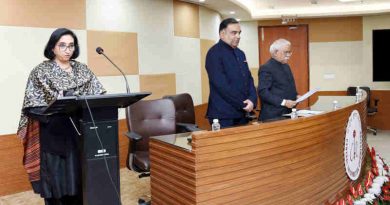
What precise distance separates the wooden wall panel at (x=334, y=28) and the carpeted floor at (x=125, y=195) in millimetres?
5409

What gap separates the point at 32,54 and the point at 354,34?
254 inches

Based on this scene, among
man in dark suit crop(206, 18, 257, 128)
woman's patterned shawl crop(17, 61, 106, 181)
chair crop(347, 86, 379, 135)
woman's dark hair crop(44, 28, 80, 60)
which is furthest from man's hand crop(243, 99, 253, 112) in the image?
chair crop(347, 86, 379, 135)

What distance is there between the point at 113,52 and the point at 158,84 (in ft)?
2.76

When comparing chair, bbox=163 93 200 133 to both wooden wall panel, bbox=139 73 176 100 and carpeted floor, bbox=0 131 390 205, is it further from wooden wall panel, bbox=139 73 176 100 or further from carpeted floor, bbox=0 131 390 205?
wooden wall panel, bbox=139 73 176 100

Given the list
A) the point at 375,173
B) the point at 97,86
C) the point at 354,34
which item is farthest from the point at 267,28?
the point at 97,86

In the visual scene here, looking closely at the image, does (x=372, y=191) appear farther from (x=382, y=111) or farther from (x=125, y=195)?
(x=382, y=111)

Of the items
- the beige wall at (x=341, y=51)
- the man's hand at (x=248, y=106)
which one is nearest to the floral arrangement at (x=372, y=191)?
the man's hand at (x=248, y=106)

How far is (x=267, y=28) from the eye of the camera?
851cm

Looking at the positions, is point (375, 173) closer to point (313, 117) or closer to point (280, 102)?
point (280, 102)

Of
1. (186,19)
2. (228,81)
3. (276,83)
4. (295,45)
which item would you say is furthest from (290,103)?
(295,45)

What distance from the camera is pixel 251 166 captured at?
91.7 inches

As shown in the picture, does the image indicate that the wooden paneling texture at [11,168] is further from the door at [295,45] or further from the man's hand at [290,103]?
the door at [295,45]

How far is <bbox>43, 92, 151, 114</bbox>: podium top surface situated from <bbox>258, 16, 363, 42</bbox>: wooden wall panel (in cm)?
682

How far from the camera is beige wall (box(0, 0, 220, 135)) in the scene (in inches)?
153
